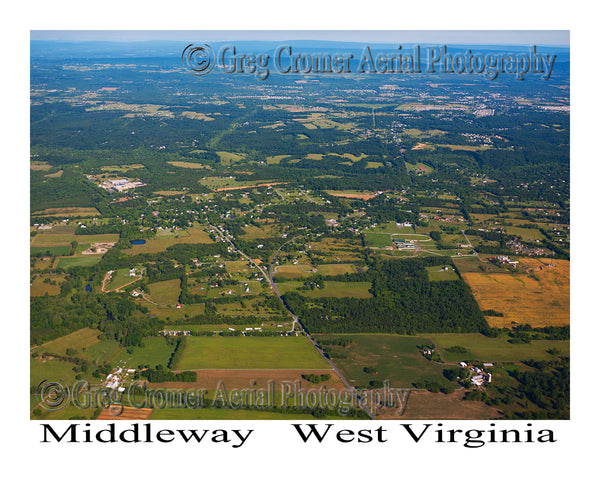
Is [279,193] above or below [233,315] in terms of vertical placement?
above

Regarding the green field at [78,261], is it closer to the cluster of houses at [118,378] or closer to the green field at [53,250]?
the green field at [53,250]

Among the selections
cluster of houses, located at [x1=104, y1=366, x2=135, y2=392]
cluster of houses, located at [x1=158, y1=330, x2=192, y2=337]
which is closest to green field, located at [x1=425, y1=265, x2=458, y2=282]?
cluster of houses, located at [x1=158, y1=330, x2=192, y2=337]

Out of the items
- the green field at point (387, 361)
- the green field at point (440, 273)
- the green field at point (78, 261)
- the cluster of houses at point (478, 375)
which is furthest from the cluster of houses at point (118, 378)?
the green field at point (440, 273)

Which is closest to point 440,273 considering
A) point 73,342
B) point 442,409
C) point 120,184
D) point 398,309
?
point 398,309

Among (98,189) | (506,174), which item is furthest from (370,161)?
(98,189)

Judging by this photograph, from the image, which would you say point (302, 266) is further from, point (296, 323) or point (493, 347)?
point (493, 347)

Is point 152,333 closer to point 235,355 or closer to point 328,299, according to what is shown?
point 235,355

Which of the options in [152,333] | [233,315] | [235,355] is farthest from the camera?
[233,315]
